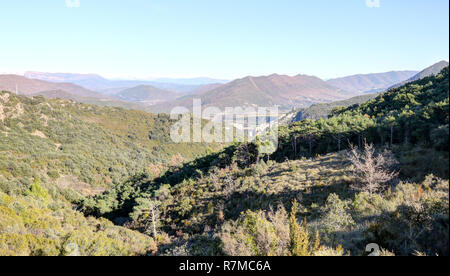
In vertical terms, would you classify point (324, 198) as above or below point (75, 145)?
above

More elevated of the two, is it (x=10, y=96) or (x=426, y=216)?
(x=10, y=96)

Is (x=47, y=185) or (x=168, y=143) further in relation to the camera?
(x=168, y=143)

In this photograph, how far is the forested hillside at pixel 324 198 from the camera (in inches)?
218

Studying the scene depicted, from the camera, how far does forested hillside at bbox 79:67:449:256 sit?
554cm

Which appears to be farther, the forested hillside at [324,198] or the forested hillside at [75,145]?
the forested hillside at [75,145]

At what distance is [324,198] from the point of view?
14.1 metres

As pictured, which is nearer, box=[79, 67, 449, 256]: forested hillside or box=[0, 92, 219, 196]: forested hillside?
box=[79, 67, 449, 256]: forested hillside

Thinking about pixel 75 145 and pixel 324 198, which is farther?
pixel 75 145
